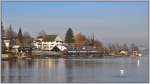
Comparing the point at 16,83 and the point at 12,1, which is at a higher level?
the point at 12,1

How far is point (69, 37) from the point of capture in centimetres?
4316

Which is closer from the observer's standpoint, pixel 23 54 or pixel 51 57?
pixel 23 54

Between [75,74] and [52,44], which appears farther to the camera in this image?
[52,44]

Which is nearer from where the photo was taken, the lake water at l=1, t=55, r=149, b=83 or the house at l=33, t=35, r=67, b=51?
the lake water at l=1, t=55, r=149, b=83

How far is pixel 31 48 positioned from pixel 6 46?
457 inches

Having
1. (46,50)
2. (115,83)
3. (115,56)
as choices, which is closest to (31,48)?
(46,50)

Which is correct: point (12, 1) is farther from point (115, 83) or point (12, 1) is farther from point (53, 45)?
point (53, 45)

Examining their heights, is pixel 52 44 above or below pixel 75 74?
above

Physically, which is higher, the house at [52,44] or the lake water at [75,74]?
the house at [52,44]

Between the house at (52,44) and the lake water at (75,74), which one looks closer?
the lake water at (75,74)

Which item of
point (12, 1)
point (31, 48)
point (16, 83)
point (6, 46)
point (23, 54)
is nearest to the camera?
point (12, 1)

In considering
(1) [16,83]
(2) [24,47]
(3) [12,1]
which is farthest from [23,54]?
(3) [12,1]

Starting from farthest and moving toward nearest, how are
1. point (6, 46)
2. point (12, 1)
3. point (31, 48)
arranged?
point (31, 48) → point (6, 46) → point (12, 1)

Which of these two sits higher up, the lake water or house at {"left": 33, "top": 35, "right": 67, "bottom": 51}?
house at {"left": 33, "top": 35, "right": 67, "bottom": 51}
